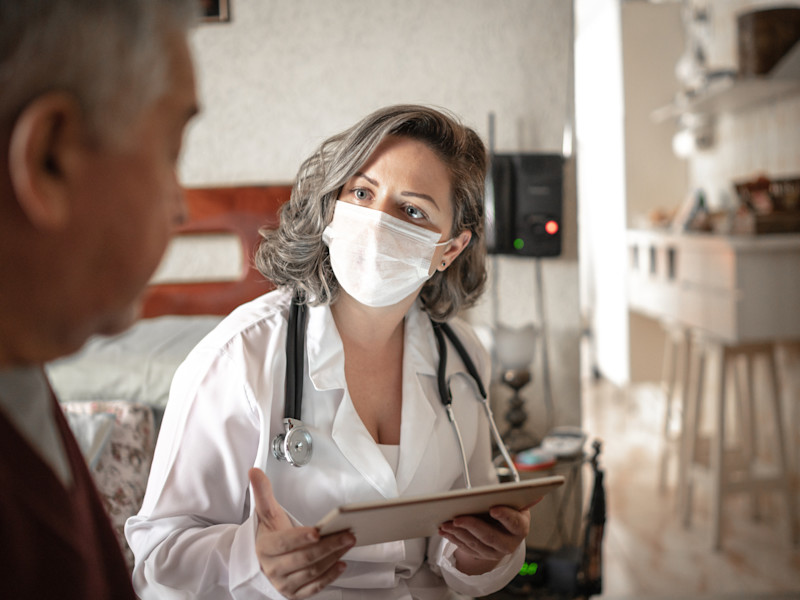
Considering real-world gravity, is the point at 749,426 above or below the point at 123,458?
below

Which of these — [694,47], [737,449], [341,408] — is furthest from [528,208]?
[694,47]

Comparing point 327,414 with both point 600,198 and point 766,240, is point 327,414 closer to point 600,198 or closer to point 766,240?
point 766,240

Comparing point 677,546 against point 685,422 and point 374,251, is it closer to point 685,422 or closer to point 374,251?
point 685,422

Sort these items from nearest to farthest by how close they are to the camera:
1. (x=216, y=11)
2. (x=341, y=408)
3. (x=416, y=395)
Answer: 1. (x=341, y=408)
2. (x=416, y=395)
3. (x=216, y=11)

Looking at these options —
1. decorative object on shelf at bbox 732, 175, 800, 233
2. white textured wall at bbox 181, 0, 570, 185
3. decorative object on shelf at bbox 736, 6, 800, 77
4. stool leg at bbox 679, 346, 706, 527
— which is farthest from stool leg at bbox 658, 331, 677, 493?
white textured wall at bbox 181, 0, 570, 185

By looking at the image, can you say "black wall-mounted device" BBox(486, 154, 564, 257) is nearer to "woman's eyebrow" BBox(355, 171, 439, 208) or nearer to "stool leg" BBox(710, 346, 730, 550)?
"woman's eyebrow" BBox(355, 171, 439, 208)

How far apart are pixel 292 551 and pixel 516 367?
1.32 m

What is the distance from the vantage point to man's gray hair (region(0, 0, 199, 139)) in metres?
0.36

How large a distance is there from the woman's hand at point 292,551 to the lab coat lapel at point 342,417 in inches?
7.3

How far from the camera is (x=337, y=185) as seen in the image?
107 cm

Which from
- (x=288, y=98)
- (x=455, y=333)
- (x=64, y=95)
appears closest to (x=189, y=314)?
(x=288, y=98)

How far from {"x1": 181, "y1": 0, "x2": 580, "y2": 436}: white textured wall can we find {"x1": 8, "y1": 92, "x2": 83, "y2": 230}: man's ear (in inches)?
47.7

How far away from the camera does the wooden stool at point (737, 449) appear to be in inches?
105

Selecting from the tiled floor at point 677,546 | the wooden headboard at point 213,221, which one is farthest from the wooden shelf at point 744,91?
the wooden headboard at point 213,221
